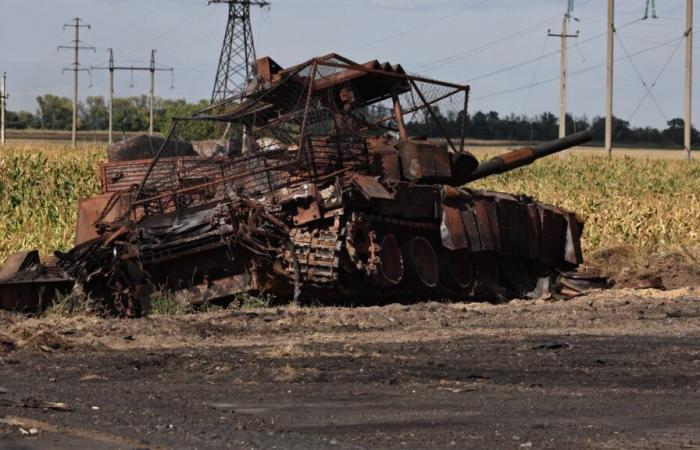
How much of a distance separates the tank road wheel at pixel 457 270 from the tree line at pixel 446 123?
1802mm

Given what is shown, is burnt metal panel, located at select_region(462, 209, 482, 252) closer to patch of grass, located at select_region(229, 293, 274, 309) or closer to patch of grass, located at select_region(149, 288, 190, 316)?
patch of grass, located at select_region(229, 293, 274, 309)

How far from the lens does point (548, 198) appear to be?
91.0 ft

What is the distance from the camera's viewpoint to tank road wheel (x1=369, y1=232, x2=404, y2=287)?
14383 millimetres

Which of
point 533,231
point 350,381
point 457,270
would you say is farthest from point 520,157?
point 350,381

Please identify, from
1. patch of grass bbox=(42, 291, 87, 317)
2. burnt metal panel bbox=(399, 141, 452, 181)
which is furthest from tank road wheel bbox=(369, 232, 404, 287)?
patch of grass bbox=(42, 291, 87, 317)

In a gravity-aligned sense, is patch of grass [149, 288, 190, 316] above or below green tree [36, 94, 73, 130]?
below

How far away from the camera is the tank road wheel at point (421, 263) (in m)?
15.2

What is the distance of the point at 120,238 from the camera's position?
14258 mm

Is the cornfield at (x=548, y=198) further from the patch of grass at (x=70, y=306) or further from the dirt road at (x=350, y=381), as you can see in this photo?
the dirt road at (x=350, y=381)

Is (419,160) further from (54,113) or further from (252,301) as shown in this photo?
(54,113)

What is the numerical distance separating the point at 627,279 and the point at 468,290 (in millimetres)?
3231

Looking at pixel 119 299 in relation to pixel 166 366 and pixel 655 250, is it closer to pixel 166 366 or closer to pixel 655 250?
pixel 166 366

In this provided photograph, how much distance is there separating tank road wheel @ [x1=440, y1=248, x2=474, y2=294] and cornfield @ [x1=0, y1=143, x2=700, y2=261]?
6.26 m

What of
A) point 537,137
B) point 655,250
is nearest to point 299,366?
point 655,250
